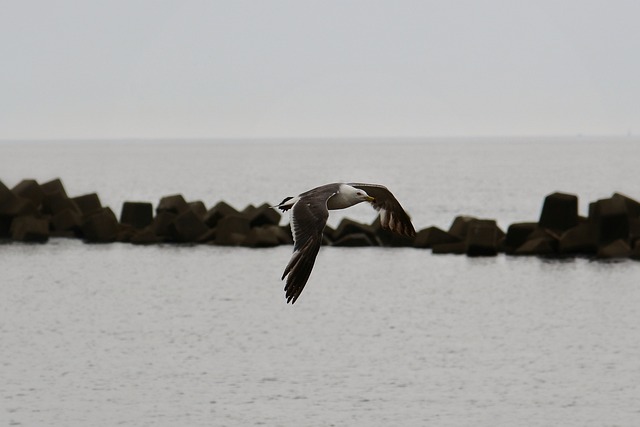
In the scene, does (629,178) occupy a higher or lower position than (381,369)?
higher

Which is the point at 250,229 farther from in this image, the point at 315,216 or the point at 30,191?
the point at 315,216

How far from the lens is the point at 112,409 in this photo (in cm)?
2594

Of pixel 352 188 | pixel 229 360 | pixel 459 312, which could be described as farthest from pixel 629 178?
pixel 352 188

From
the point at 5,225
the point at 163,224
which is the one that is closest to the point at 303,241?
the point at 163,224

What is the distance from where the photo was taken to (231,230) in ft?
179

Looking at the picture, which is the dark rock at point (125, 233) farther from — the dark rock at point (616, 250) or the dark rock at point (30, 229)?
the dark rock at point (616, 250)

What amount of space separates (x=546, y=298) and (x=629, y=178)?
114675 millimetres

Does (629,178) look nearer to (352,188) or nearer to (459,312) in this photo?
(459,312)

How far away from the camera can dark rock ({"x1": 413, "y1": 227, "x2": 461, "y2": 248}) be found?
5247 centimetres

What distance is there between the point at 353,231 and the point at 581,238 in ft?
37.6

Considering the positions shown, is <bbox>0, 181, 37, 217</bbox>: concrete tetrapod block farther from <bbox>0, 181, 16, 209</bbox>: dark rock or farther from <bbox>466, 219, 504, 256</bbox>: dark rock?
<bbox>466, 219, 504, 256</bbox>: dark rock

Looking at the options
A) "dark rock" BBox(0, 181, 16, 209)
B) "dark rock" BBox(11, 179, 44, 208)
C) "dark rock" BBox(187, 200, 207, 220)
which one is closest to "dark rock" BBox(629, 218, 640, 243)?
"dark rock" BBox(187, 200, 207, 220)

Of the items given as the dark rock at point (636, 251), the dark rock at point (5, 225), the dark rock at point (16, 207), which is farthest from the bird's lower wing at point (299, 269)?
the dark rock at point (5, 225)

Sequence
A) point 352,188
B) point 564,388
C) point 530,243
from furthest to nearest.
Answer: point 530,243 < point 564,388 < point 352,188
